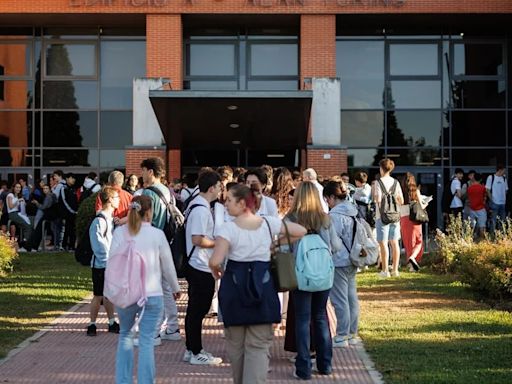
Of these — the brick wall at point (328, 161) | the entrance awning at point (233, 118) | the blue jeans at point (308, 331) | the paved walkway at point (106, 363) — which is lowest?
the paved walkway at point (106, 363)

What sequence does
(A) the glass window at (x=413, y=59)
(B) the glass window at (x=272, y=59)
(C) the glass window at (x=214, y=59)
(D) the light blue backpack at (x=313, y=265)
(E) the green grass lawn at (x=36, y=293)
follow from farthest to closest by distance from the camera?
(A) the glass window at (x=413, y=59), (B) the glass window at (x=272, y=59), (C) the glass window at (x=214, y=59), (E) the green grass lawn at (x=36, y=293), (D) the light blue backpack at (x=313, y=265)

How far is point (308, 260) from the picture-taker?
300 inches

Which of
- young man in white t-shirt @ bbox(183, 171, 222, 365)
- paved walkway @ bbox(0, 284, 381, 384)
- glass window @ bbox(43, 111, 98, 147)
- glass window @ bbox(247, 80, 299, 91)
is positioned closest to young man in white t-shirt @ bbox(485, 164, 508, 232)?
glass window @ bbox(247, 80, 299, 91)

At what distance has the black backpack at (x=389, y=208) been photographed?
14836 mm

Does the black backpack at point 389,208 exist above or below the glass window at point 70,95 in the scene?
below

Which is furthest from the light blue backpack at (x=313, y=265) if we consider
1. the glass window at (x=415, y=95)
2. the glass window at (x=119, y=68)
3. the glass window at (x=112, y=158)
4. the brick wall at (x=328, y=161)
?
the glass window at (x=119, y=68)

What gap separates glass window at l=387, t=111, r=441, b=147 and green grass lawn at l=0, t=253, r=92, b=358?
12.1 meters

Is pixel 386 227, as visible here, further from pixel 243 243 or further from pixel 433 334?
pixel 243 243

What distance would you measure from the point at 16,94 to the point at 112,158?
383 centimetres

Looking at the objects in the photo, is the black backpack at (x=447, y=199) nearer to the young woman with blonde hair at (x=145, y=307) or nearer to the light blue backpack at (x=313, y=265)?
the light blue backpack at (x=313, y=265)

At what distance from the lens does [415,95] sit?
27953 millimetres

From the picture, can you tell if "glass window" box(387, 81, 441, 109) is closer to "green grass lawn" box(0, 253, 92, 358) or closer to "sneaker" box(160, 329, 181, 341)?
"green grass lawn" box(0, 253, 92, 358)

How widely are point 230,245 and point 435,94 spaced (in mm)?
22668

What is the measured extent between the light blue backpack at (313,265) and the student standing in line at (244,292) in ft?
3.42
